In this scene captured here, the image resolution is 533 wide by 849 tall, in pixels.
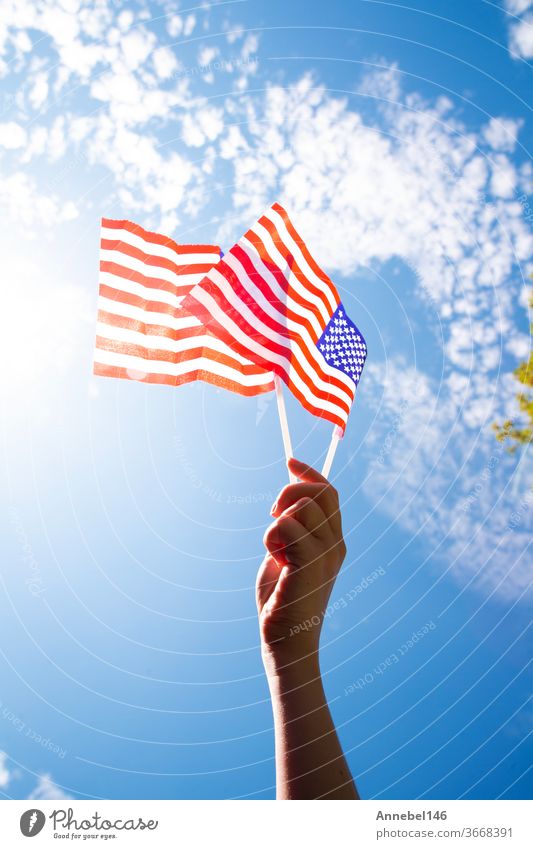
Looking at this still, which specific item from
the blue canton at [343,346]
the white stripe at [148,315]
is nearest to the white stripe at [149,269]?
the white stripe at [148,315]

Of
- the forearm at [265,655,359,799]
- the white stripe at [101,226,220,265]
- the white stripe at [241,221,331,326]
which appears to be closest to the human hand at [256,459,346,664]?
the forearm at [265,655,359,799]

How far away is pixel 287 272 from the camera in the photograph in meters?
7.31

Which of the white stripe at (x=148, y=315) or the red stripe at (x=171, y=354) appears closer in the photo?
the red stripe at (x=171, y=354)

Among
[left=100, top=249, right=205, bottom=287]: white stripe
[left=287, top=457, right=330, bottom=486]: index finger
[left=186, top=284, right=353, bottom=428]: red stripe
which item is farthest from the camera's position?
[left=100, top=249, right=205, bottom=287]: white stripe

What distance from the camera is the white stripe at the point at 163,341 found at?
22.8 feet

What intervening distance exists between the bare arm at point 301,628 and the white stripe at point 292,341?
3.04 m

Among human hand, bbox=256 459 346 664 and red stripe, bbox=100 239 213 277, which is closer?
human hand, bbox=256 459 346 664

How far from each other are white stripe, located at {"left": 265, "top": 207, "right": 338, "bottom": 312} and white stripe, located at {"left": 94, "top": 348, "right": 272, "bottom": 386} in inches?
61.6

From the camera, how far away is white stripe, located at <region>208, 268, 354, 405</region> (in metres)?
6.86

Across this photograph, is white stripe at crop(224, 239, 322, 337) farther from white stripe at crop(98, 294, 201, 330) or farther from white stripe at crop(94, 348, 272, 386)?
white stripe at crop(98, 294, 201, 330)

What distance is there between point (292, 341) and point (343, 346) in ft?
3.07

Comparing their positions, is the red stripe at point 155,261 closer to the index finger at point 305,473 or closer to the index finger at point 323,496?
the index finger at point 305,473

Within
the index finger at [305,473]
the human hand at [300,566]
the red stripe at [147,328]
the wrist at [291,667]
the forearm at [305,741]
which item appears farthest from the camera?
the red stripe at [147,328]
